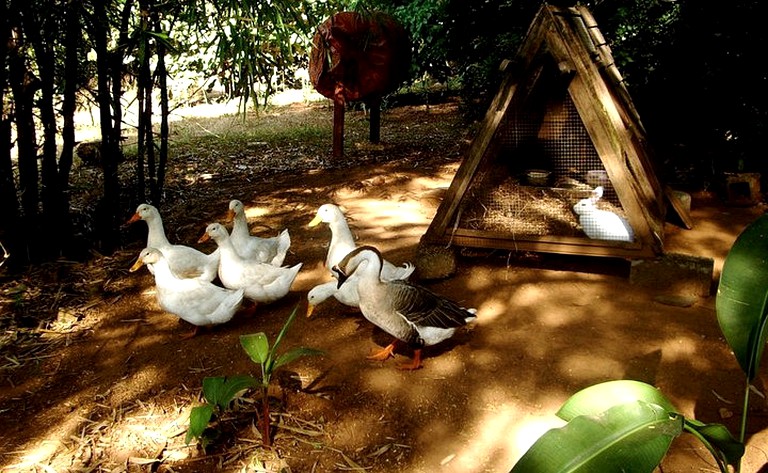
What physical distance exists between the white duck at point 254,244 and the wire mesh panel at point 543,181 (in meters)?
1.36

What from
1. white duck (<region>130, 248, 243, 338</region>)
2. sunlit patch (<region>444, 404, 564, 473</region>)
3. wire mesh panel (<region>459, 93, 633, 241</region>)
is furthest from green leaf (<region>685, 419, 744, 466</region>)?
white duck (<region>130, 248, 243, 338</region>)

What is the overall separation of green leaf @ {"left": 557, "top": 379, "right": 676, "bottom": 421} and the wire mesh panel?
7.59ft

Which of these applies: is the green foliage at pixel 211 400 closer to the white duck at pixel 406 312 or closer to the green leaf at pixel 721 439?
the white duck at pixel 406 312

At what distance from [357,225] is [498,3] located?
3.24m

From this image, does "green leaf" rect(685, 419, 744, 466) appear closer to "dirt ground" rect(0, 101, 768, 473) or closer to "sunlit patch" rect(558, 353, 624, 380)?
"dirt ground" rect(0, 101, 768, 473)

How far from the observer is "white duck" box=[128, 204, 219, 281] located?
4.02 meters

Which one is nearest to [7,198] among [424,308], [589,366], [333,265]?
[333,265]

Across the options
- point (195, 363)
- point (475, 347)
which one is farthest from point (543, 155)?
point (195, 363)

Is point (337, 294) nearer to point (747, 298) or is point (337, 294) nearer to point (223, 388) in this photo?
point (223, 388)

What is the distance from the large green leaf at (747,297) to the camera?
77.3 inches

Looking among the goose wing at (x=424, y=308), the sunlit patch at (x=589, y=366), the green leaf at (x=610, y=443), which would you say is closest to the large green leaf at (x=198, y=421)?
the goose wing at (x=424, y=308)

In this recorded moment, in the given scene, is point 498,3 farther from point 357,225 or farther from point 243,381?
point 243,381

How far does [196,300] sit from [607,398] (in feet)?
7.91

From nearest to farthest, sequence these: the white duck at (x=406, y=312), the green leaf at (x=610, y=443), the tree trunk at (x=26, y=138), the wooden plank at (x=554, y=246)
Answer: the green leaf at (x=610, y=443) → the white duck at (x=406, y=312) → the wooden plank at (x=554, y=246) → the tree trunk at (x=26, y=138)
